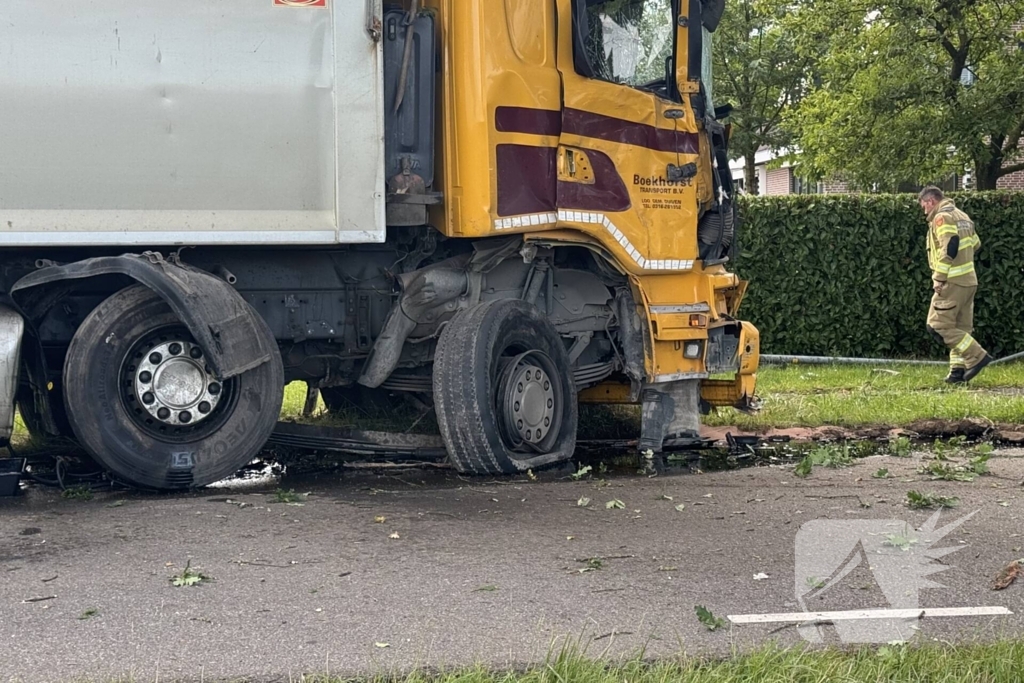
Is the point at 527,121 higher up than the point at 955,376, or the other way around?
the point at 527,121

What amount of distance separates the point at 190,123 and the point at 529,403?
2375 millimetres

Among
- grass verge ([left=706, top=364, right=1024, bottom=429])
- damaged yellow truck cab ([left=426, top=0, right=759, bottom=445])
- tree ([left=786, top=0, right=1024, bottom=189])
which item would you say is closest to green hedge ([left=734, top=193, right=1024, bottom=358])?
grass verge ([left=706, top=364, right=1024, bottom=429])

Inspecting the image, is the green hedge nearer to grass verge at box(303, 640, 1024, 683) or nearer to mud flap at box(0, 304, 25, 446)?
mud flap at box(0, 304, 25, 446)

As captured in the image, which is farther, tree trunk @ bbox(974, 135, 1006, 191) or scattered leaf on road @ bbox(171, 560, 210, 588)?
tree trunk @ bbox(974, 135, 1006, 191)

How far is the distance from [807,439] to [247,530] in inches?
177

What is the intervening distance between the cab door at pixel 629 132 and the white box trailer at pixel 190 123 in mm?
1209

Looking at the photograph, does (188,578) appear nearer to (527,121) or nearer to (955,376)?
(527,121)

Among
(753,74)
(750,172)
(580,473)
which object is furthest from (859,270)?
(750,172)

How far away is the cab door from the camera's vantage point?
655 cm

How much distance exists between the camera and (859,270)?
40.3 feet

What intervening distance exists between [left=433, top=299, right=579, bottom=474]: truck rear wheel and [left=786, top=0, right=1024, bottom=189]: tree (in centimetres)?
954

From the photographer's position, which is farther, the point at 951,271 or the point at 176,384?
the point at 951,271

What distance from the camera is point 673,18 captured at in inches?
281

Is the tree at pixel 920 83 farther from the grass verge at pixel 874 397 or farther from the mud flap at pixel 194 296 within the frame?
the mud flap at pixel 194 296
